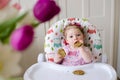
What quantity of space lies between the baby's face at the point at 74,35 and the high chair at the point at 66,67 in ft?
0.18

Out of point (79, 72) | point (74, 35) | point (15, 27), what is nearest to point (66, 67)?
point (79, 72)

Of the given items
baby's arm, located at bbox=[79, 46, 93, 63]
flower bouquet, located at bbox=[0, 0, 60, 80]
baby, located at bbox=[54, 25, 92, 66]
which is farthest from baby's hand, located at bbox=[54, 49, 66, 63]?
flower bouquet, located at bbox=[0, 0, 60, 80]

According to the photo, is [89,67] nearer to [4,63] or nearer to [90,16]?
[90,16]

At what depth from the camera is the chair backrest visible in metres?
1.46

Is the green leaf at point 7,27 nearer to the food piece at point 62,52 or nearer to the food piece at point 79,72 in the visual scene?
the food piece at point 79,72

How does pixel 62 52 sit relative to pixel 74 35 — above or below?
below

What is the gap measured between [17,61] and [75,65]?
1.18 meters

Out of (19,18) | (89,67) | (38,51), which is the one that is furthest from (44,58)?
(19,18)

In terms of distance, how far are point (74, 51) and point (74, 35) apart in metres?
0.11

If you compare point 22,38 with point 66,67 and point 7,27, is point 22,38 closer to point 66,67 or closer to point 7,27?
point 7,27

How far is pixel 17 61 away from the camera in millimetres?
255

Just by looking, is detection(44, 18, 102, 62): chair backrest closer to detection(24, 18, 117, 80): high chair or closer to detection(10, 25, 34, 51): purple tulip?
detection(24, 18, 117, 80): high chair

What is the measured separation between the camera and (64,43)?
1489mm

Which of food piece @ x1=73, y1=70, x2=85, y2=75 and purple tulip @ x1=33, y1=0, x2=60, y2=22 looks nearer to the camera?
purple tulip @ x1=33, y1=0, x2=60, y2=22
